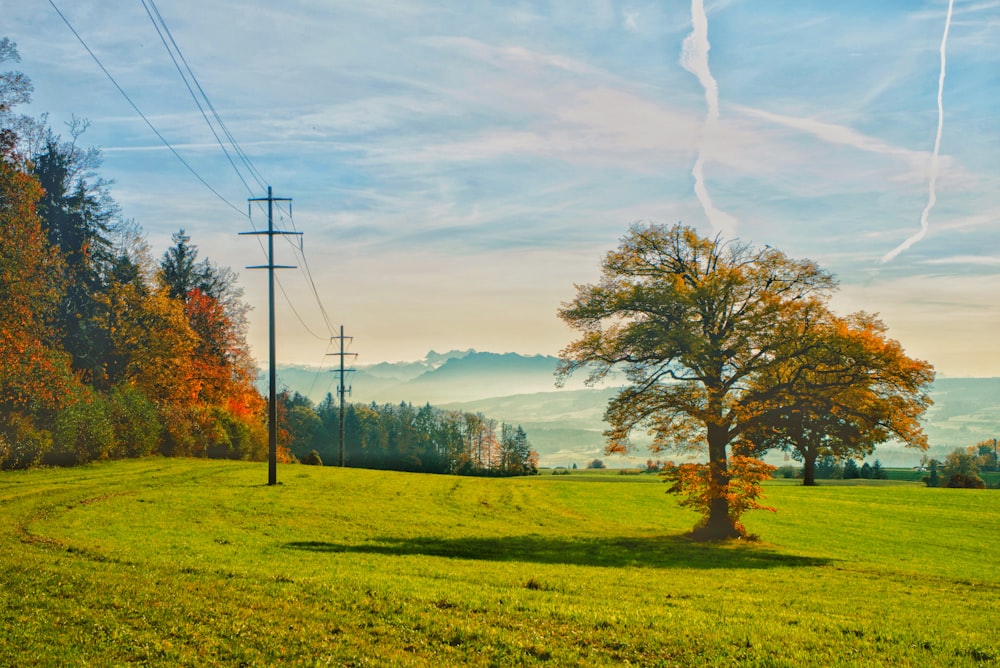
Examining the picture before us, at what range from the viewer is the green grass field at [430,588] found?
1303 centimetres

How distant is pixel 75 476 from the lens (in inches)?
1873

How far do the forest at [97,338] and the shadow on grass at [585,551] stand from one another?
34148mm

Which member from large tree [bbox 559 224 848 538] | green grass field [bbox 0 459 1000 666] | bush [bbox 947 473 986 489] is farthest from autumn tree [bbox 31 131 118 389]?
bush [bbox 947 473 986 489]

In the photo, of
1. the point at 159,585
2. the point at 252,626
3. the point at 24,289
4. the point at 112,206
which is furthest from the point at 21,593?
the point at 112,206

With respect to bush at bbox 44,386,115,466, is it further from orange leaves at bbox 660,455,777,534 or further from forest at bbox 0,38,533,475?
orange leaves at bbox 660,455,777,534

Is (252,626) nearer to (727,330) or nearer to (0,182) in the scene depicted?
(727,330)

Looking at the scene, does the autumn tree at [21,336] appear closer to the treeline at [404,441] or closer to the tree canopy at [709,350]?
the tree canopy at [709,350]

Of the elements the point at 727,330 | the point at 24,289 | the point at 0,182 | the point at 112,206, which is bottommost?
the point at 727,330

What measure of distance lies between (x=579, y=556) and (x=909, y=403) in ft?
65.8

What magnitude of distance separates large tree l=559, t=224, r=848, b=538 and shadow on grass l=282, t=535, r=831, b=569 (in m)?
4.05

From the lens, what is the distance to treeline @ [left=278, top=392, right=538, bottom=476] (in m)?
140

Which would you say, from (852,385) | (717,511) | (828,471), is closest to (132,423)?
(717,511)

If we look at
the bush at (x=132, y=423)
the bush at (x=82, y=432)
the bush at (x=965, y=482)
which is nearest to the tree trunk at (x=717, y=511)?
the bush at (x=82, y=432)

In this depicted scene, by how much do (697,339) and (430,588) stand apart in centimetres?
2286
